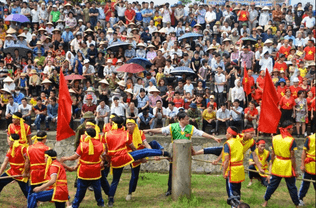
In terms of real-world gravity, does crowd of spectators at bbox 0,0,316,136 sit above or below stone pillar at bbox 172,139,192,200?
above

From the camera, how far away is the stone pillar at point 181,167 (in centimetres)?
839

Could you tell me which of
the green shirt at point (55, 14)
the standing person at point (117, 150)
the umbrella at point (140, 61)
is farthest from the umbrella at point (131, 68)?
the green shirt at point (55, 14)

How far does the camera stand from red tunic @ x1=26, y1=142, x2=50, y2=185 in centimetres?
815

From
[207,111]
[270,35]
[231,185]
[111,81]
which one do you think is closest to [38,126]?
[111,81]

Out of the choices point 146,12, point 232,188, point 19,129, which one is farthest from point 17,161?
point 146,12

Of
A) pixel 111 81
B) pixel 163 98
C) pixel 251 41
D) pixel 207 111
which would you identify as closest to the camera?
pixel 207 111

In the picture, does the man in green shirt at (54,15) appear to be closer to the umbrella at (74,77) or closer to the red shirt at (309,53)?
the umbrella at (74,77)

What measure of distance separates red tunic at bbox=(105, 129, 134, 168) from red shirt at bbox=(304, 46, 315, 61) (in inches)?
453

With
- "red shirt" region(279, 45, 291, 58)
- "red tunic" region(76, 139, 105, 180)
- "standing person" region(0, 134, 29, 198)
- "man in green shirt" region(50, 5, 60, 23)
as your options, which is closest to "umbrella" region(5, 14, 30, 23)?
"man in green shirt" region(50, 5, 60, 23)

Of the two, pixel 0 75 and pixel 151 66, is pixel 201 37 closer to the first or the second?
pixel 151 66

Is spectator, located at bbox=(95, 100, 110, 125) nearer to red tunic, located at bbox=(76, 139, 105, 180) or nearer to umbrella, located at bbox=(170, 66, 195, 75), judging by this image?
umbrella, located at bbox=(170, 66, 195, 75)

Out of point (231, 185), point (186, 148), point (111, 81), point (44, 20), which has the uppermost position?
point (44, 20)

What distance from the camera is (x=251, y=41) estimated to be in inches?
698

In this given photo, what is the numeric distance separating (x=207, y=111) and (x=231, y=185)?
5.21m
